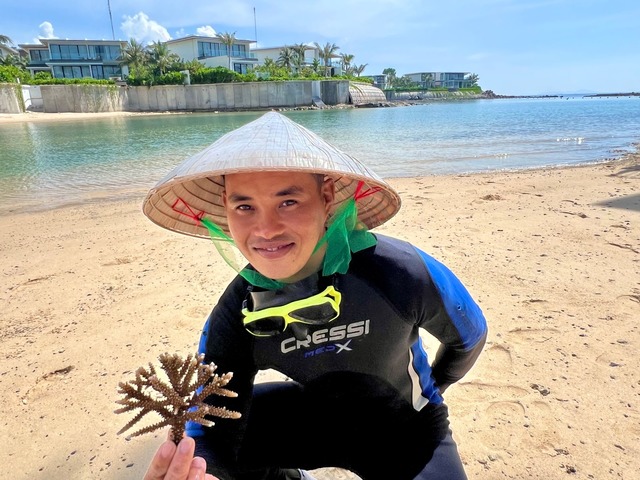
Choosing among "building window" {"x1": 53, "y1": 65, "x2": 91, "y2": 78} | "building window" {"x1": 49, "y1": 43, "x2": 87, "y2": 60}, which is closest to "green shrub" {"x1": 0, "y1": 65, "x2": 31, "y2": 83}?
"building window" {"x1": 53, "y1": 65, "x2": 91, "y2": 78}

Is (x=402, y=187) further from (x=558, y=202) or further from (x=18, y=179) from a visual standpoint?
(x=18, y=179)

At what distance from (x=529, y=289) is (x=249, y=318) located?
334 centimetres

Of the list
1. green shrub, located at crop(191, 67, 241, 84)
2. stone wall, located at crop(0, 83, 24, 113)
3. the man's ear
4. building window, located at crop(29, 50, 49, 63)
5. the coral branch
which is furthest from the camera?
building window, located at crop(29, 50, 49, 63)

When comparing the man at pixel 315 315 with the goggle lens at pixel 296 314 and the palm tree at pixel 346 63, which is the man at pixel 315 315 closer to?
the goggle lens at pixel 296 314

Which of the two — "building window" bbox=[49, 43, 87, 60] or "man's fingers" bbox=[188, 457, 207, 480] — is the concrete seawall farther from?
"man's fingers" bbox=[188, 457, 207, 480]

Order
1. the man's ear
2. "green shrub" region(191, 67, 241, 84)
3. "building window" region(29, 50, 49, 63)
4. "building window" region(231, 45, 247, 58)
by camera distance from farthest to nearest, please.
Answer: "building window" region(231, 45, 247, 58), "building window" region(29, 50, 49, 63), "green shrub" region(191, 67, 241, 84), the man's ear

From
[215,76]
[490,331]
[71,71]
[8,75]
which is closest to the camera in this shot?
[490,331]

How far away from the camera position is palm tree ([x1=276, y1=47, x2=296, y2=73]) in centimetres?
8312

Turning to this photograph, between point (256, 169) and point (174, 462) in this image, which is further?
point (256, 169)

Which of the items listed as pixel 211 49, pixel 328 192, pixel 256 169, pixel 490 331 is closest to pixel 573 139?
pixel 490 331

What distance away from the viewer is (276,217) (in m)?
1.42

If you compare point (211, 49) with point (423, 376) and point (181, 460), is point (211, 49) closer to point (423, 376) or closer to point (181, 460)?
→ point (423, 376)

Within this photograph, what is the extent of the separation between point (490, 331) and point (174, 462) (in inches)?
112

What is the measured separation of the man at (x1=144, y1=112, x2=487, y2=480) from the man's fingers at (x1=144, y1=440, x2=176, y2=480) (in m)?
0.45
